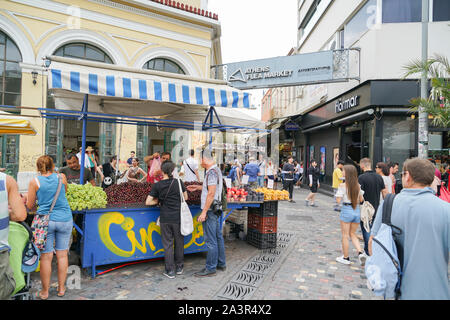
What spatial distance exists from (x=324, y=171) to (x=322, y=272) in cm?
1252

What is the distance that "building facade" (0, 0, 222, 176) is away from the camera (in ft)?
34.7

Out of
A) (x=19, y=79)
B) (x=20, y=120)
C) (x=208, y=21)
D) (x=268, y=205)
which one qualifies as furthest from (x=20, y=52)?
(x=268, y=205)

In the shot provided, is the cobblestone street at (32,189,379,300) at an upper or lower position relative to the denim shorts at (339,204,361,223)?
lower

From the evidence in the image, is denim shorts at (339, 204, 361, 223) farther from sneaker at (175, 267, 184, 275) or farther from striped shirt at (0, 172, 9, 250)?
striped shirt at (0, 172, 9, 250)

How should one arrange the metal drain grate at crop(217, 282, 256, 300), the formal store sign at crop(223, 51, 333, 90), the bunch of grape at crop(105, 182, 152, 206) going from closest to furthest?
the metal drain grate at crop(217, 282, 256, 300), the bunch of grape at crop(105, 182, 152, 206), the formal store sign at crop(223, 51, 333, 90)

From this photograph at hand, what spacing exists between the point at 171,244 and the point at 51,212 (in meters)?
1.76

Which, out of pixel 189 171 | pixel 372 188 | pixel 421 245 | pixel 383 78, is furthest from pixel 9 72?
pixel 383 78

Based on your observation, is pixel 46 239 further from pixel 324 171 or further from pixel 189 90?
pixel 324 171

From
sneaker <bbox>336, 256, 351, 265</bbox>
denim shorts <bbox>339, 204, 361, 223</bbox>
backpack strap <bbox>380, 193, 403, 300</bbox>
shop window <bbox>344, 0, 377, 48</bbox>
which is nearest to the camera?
backpack strap <bbox>380, 193, 403, 300</bbox>

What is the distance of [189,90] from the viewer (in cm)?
486

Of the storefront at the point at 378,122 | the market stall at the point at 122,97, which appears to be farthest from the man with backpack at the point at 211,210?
the storefront at the point at 378,122

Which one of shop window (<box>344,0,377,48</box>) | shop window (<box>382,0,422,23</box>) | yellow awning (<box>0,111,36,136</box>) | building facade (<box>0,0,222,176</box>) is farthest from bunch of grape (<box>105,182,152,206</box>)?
shop window (<box>344,0,377,48</box>)

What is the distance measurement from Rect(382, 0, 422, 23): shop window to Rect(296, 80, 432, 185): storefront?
2.29 metres

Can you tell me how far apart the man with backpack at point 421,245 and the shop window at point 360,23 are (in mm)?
10877
